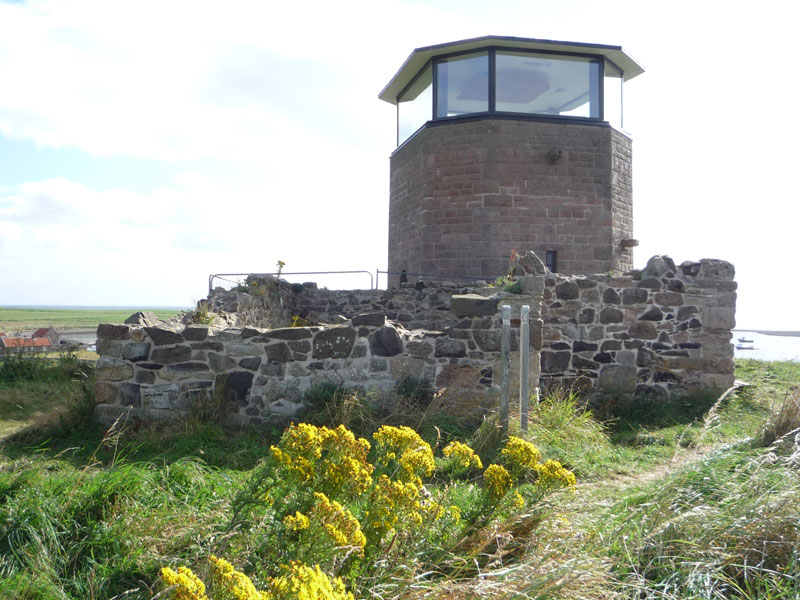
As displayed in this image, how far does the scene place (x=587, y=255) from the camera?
14.6 m

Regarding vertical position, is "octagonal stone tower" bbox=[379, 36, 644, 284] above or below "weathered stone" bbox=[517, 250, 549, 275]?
above

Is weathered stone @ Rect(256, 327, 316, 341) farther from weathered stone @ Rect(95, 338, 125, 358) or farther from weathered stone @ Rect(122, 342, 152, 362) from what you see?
weathered stone @ Rect(95, 338, 125, 358)

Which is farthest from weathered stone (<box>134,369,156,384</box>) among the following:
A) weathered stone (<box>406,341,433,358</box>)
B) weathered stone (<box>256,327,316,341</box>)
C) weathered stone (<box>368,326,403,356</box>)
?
weathered stone (<box>406,341,433,358</box>)

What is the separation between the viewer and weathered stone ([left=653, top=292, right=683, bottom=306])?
9469mm

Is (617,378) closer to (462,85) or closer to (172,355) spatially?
(172,355)

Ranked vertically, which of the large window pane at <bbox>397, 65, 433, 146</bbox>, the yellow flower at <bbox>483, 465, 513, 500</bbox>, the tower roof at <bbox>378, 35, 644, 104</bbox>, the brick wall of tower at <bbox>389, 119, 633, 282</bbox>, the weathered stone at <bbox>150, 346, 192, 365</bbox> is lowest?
the yellow flower at <bbox>483, 465, 513, 500</bbox>

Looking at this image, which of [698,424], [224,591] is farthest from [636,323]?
[224,591]

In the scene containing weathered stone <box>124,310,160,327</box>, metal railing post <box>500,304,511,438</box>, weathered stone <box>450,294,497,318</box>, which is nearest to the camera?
metal railing post <box>500,304,511,438</box>

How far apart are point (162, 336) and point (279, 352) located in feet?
4.48

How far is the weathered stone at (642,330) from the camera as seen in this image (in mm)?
9438

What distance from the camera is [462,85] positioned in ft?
48.2

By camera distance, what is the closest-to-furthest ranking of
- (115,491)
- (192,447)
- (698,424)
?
(115,491) → (192,447) → (698,424)

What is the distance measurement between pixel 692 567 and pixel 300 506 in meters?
2.11

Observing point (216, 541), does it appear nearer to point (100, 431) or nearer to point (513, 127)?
point (100, 431)
